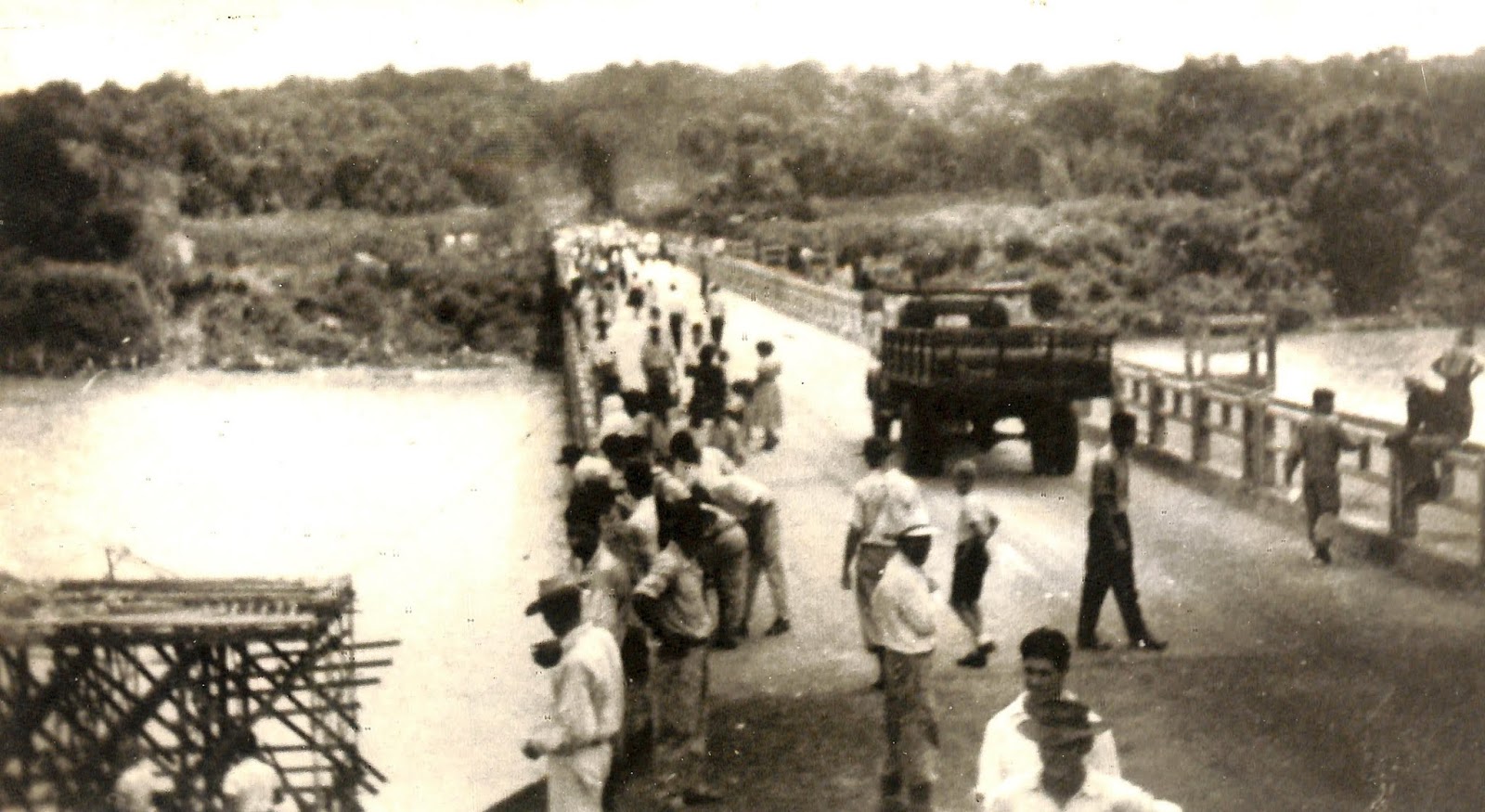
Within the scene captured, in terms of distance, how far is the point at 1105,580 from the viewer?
35.4ft

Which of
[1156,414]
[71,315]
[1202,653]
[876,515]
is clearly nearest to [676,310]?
[71,315]

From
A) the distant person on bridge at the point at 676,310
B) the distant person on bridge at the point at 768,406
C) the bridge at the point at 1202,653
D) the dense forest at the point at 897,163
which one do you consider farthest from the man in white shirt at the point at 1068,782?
the distant person on bridge at the point at 676,310

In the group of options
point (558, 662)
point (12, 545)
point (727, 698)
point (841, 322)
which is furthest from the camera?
point (841, 322)

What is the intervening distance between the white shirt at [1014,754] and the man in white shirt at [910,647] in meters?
2.79

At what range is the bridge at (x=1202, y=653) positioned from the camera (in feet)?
29.7

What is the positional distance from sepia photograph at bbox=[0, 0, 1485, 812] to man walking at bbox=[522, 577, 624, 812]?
2cm

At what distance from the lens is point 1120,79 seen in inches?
2112

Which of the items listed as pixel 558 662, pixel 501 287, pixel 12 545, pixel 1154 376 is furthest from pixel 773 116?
pixel 558 662

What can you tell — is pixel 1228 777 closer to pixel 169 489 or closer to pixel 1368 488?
pixel 1368 488

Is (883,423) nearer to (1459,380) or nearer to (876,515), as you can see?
(1459,380)

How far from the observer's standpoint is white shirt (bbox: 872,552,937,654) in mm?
7789

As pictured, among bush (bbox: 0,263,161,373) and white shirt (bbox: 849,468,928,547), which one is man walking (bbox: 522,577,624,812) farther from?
bush (bbox: 0,263,161,373)

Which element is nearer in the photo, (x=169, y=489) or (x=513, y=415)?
(x=169, y=489)

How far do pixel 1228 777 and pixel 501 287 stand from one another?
59804 mm
